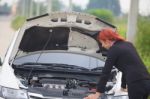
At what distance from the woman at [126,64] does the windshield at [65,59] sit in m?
1.55

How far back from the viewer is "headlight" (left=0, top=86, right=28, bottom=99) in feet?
24.6

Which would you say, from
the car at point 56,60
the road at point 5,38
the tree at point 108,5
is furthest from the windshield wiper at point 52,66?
the tree at point 108,5

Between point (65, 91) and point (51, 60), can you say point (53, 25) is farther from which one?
point (65, 91)

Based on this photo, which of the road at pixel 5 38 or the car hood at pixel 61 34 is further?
the road at pixel 5 38

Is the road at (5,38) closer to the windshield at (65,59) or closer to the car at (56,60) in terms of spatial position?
the car at (56,60)

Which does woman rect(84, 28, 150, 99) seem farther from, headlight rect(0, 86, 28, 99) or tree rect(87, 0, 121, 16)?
tree rect(87, 0, 121, 16)

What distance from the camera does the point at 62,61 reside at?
880 cm

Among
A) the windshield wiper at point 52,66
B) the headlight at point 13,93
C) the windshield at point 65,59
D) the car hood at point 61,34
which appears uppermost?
the car hood at point 61,34

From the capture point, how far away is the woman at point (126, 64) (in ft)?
23.2

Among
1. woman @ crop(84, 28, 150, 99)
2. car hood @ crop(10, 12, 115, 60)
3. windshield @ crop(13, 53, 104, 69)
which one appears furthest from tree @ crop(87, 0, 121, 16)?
woman @ crop(84, 28, 150, 99)

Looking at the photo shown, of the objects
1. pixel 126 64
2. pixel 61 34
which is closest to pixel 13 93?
pixel 126 64

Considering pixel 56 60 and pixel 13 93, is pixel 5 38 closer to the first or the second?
pixel 56 60

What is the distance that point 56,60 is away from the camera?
29.0ft

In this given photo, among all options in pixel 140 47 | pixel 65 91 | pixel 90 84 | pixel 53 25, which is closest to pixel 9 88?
pixel 65 91
